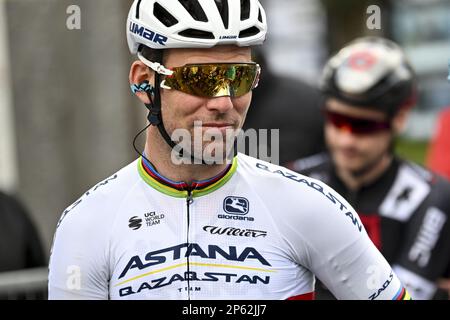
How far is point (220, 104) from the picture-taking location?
11.9 feet

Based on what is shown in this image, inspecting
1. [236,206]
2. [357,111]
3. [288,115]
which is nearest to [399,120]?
[357,111]

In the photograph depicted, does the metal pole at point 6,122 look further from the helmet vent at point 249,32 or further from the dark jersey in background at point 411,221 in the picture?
the helmet vent at point 249,32

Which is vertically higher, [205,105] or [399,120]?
[205,105]

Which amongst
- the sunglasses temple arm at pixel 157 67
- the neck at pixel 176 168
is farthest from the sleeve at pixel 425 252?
the sunglasses temple arm at pixel 157 67

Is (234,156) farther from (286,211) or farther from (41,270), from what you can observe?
(41,270)

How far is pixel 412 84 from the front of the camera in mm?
6652

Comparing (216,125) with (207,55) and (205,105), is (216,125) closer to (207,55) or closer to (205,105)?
(205,105)

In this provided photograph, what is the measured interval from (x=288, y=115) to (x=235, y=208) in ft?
13.5

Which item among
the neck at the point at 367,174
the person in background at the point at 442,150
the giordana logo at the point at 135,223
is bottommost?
the person in background at the point at 442,150

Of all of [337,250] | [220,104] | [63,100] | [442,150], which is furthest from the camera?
[63,100]

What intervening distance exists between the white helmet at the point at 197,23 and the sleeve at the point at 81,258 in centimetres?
69

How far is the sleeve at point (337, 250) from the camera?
372 centimetres

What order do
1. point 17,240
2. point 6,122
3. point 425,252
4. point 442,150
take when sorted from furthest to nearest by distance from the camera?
1. point 6,122
2. point 442,150
3. point 17,240
4. point 425,252
